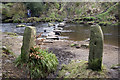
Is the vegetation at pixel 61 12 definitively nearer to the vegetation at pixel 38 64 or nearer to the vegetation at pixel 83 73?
the vegetation at pixel 38 64

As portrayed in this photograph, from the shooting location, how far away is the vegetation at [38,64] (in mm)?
4766

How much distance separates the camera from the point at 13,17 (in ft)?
123

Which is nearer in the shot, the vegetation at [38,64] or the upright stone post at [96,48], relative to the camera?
the upright stone post at [96,48]

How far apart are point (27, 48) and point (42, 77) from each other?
1.26 meters

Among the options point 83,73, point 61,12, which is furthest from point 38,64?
point 61,12

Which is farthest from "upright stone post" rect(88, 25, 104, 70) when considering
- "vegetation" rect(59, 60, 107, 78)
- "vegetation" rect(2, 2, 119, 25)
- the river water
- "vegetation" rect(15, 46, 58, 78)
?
"vegetation" rect(2, 2, 119, 25)

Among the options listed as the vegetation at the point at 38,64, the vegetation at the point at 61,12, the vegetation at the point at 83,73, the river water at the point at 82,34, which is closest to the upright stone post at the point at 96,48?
the vegetation at the point at 83,73

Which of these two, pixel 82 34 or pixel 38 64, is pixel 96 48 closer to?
pixel 38 64

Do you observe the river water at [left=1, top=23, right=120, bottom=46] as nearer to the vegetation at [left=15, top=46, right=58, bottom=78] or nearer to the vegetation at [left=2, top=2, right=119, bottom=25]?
the vegetation at [left=15, top=46, right=58, bottom=78]

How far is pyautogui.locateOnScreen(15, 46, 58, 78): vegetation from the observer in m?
4.77

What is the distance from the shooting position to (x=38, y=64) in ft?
16.3

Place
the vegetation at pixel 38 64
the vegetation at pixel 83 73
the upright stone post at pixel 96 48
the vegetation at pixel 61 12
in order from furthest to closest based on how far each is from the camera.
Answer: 1. the vegetation at pixel 61 12
2. the vegetation at pixel 38 64
3. the upright stone post at pixel 96 48
4. the vegetation at pixel 83 73

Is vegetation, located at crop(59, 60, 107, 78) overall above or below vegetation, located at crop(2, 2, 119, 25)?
below

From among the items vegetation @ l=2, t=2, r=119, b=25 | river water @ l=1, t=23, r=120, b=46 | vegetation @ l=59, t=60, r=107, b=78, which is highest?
vegetation @ l=2, t=2, r=119, b=25
